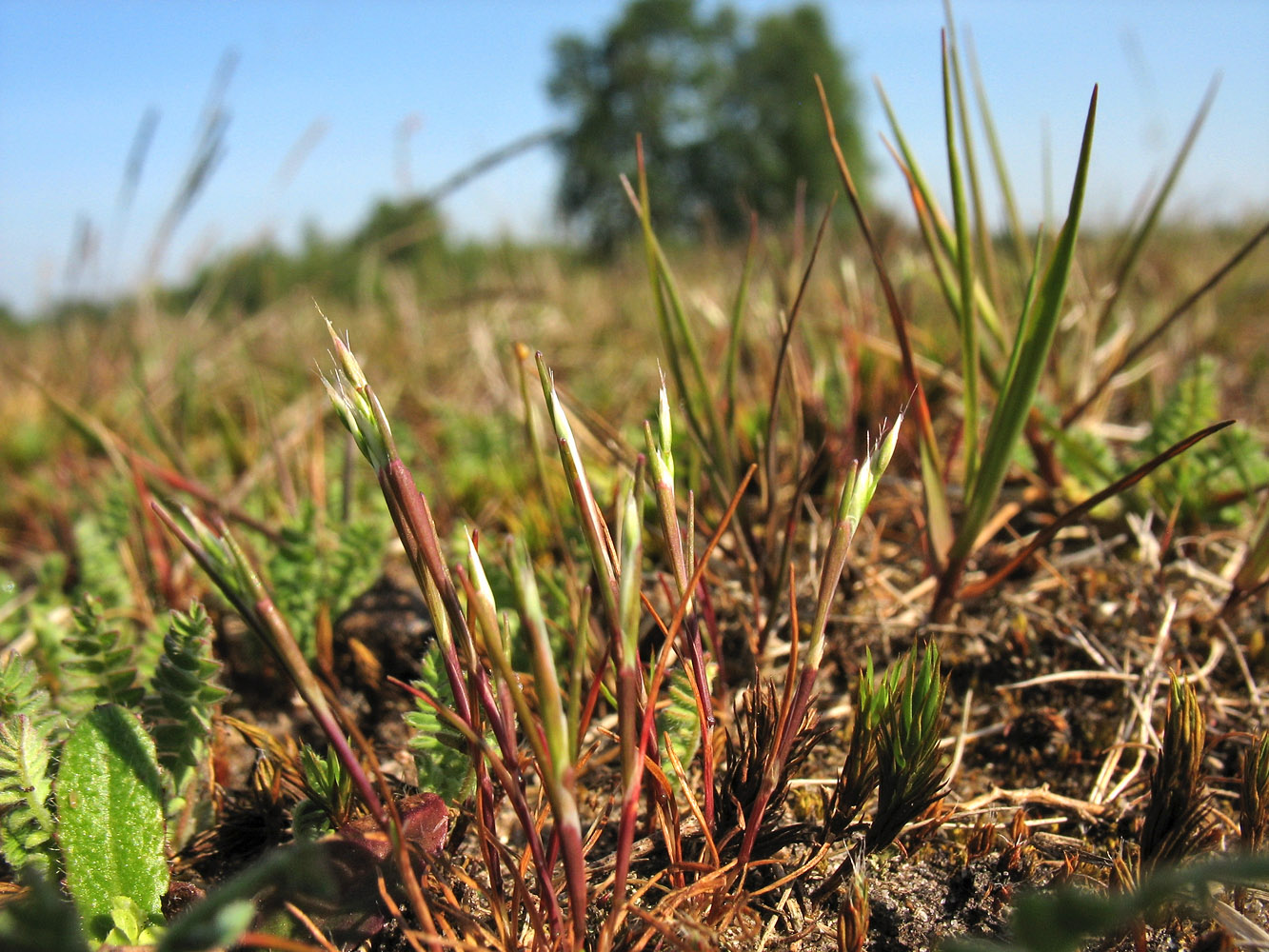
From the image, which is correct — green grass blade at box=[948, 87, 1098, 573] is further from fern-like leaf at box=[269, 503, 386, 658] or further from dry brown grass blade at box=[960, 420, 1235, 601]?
fern-like leaf at box=[269, 503, 386, 658]

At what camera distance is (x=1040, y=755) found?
960mm

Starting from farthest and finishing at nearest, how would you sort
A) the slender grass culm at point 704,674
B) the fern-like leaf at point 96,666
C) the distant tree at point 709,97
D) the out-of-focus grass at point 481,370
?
the distant tree at point 709,97
the out-of-focus grass at point 481,370
the fern-like leaf at point 96,666
the slender grass culm at point 704,674

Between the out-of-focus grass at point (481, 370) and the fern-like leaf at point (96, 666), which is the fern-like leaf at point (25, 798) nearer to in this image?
the fern-like leaf at point (96, 666)

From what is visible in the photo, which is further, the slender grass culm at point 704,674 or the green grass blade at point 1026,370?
the green grass blade at point 1026,370

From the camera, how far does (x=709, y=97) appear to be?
3416 cm

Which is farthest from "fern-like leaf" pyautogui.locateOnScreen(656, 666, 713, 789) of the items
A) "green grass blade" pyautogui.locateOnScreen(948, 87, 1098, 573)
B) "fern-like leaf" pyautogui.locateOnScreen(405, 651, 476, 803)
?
"green grass blade" pyautogui.locateOnScreen(948, 87, 1098, 573)

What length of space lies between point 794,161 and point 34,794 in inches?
1380

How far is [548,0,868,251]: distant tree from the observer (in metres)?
32.2

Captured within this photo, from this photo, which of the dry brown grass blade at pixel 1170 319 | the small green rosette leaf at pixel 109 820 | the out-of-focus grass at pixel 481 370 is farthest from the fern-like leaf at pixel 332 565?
the dry brown grass blade at pixel 1170 319

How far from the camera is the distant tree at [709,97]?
32.2 meters

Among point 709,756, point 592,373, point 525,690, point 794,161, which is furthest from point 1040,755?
point 794,161

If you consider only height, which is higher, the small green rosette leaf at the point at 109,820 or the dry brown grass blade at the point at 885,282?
the dry brown grass blade at the point at 885,282

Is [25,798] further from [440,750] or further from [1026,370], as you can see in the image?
[1026,370]

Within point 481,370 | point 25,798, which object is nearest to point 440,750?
point 25,798
